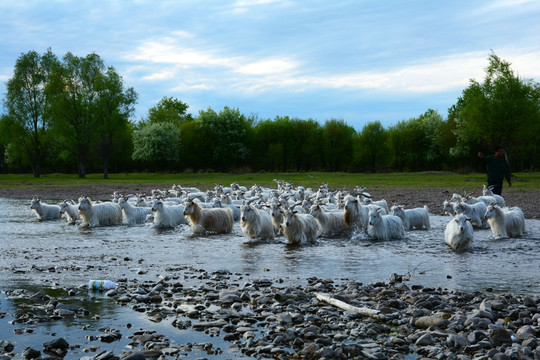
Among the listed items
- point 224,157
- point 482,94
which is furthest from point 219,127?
point 482,94

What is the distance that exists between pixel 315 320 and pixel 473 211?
10.9m

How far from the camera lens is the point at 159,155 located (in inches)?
2736

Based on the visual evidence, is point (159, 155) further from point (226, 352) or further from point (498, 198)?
point (226, 352)

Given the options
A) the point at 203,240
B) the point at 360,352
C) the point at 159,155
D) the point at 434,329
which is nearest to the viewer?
the point at 360,352

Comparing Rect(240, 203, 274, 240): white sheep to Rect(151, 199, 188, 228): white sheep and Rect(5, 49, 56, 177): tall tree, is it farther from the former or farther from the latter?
Rect(5, 49, 56, 177): tall tree

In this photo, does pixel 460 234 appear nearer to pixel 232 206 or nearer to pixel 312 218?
pixel 312 218

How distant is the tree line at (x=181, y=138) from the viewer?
202 feet

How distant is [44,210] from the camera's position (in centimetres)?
2109

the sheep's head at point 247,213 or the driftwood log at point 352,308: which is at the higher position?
the sheep's head at point 247,213

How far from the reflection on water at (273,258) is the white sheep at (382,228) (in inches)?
12.7

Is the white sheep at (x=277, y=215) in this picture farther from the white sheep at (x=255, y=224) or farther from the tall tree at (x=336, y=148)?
the tall tree at (x=336, y=148)

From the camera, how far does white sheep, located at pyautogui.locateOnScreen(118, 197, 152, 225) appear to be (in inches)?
754

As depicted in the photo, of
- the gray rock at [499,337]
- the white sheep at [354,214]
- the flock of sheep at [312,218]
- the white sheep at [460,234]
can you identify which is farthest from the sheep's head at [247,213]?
the gray rock at [499,337]

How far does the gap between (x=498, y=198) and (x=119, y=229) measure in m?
12.2
